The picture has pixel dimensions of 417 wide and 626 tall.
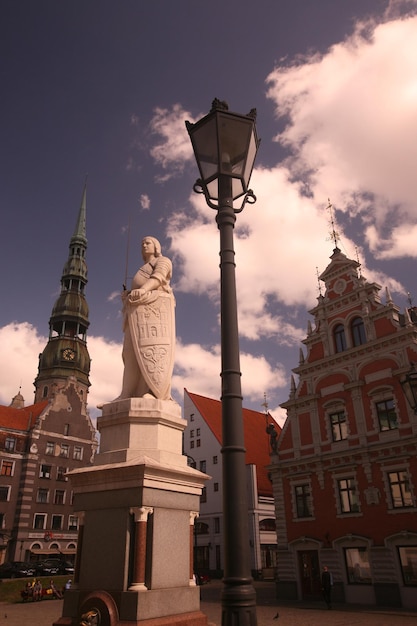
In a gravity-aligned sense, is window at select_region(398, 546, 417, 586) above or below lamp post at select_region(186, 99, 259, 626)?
below

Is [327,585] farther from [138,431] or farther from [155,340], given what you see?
[155,340]

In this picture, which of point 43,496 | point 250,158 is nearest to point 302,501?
point 250,158

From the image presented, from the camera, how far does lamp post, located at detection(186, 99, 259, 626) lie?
345 cm

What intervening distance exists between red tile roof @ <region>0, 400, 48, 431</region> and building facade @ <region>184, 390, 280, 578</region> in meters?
14.5

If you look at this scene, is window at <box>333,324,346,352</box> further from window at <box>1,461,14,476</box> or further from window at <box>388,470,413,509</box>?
window at <box>1,461,14,476</box>

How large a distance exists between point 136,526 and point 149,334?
2549mm

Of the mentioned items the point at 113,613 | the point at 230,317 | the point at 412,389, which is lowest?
the point at 113,613

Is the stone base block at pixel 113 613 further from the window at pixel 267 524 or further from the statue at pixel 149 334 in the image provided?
the window at pixel 267 524

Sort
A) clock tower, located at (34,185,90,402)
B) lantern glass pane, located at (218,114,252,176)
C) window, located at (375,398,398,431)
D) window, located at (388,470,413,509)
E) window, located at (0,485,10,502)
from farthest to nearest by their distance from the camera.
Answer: clock tower, located at (34,185,90,402), window, located at (0,485,10,502), window, located at (375,398,398,431), window, located at (388,470,413,509), lantern glass pane, located at (218,114,252,176)

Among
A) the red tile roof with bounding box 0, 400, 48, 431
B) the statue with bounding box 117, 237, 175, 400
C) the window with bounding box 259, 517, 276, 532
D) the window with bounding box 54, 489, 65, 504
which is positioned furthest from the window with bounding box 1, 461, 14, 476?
the statue with bounding box 117, 237, 175, 400

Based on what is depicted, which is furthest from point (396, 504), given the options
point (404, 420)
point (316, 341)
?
point (316, 341)

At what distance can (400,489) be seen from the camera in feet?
68.5

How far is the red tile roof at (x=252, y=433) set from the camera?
40594 millimetres

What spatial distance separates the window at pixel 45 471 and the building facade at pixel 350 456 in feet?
79.4
